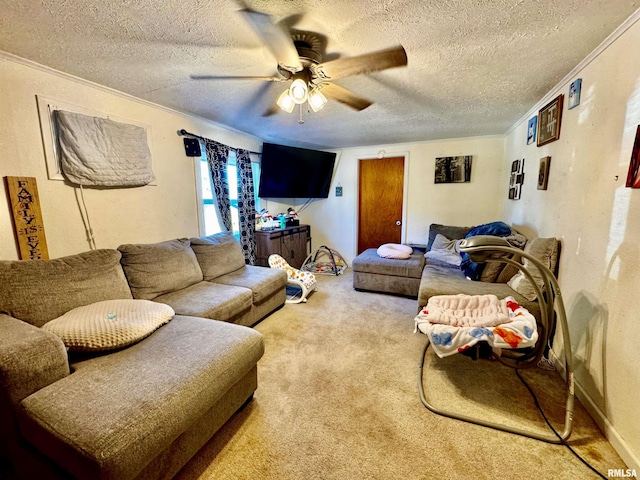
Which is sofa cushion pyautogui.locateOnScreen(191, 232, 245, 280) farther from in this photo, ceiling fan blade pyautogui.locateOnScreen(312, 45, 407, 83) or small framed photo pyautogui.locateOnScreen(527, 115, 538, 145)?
small framed photo pyautogui.locateOnScreen(527, 115, 538, 145)

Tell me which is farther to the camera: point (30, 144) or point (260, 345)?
point (30, 144)

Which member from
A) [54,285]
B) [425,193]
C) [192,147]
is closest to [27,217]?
[54,285]

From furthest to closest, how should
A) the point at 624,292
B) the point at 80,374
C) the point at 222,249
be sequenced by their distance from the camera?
the point at 222,249
the point at 624,292
the point at 80,374

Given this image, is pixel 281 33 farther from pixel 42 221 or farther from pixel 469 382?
pixel 469 382

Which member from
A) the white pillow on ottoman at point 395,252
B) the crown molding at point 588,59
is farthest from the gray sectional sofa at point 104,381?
the crown molding at point 588,59

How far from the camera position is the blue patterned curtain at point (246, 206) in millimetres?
3764

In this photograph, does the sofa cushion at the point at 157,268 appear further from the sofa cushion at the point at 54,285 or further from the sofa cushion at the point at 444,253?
the sofa cushion at the point at 444,253

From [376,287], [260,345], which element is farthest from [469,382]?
[376,287]

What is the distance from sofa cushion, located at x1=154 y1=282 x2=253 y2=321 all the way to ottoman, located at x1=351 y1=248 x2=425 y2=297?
1664 mm

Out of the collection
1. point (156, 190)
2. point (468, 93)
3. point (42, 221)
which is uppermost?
point (468, 93)

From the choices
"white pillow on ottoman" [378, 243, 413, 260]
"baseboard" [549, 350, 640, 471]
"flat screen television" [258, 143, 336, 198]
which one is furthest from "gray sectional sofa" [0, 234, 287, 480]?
"flat screen television" [258, 143, 336, 198]

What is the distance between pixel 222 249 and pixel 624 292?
3.08 metres

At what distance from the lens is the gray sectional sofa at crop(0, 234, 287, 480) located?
0.98 m

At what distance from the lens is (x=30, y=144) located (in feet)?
6.23
